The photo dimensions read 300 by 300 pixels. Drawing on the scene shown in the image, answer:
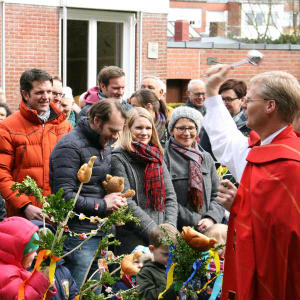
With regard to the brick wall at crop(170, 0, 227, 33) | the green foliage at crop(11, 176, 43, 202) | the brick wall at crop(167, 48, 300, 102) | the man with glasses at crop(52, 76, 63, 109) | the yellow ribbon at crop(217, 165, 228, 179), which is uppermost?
the brick wall at crop(170, 0, 227, 33)

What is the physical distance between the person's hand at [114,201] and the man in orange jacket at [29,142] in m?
0.62

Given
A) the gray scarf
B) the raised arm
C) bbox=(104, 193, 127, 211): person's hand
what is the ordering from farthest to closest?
the gray scarf < bbox=(104, 193, 127, 211): person's hand < the raised arm

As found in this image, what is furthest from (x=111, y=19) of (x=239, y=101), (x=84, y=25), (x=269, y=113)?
(x=269, y=113)

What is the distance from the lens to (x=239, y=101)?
740 cm

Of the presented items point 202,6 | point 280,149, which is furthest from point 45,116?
point 202,6

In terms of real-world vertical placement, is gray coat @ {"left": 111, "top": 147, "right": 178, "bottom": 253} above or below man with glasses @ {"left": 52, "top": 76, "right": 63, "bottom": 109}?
below

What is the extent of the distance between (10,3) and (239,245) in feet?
38.2

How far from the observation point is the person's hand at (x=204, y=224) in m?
5.98

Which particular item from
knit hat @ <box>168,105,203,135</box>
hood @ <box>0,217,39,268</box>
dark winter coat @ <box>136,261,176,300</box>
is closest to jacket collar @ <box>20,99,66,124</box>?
knit hat @ <box>168,105,203,135</box>

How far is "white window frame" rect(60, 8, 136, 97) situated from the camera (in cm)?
1512

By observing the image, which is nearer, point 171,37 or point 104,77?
point 104,77

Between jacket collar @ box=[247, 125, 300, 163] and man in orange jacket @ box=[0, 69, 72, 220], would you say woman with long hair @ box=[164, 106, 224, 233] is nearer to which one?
man in orange jacket @ box=[0, 69, 72, 220]

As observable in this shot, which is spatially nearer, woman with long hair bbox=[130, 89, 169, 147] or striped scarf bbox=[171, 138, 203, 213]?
striped scarf bbox=[171, 138, 203, 213]

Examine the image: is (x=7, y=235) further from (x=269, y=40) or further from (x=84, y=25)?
(x=269, y=40)
